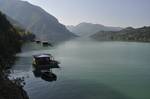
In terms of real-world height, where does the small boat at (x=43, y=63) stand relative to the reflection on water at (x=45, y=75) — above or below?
above

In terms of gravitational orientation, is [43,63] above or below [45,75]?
above

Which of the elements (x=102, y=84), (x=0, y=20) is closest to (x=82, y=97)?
(x=102, y=84)

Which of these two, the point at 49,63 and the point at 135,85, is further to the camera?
the point at 49,63

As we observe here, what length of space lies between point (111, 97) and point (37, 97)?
17.0 metres

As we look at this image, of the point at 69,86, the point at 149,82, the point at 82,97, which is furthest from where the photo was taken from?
the point at 149,82

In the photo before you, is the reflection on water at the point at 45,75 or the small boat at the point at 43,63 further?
the small boat at the point at 43,63

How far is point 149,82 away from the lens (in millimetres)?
74188

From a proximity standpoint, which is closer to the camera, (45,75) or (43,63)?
(45,75)

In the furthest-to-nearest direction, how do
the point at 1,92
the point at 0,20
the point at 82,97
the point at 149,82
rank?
the point at 0,20 < the point at 149,82 < the point at 82,97 < the point at 1,92

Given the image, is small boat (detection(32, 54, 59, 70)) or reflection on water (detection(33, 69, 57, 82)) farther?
small boat (detection(32, 54, 59, 70))

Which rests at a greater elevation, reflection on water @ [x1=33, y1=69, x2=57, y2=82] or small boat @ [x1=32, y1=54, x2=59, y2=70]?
small boat @ [x1=32, y1=54, x2=59, y2=70]

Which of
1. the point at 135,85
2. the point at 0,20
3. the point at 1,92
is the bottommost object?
the point at 135,85

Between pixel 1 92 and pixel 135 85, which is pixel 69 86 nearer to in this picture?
pixel 135 85

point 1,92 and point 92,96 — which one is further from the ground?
point 1,92
